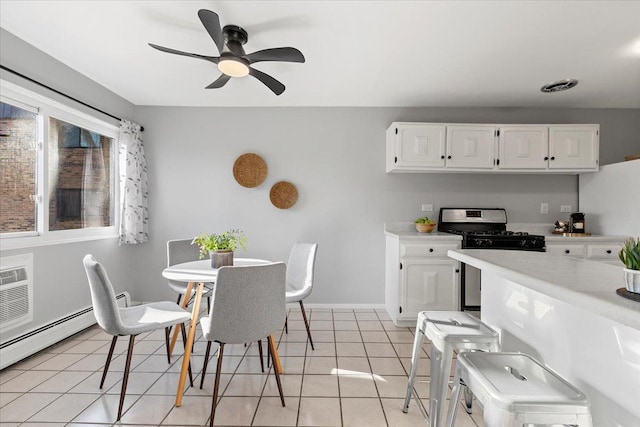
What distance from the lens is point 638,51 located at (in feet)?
8.17

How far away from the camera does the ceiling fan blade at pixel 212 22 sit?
1.74m

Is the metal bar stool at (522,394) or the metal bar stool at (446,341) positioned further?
the metal bar stool at (446,341)

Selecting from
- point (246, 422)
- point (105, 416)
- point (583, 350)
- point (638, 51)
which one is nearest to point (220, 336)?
point (246, 422)

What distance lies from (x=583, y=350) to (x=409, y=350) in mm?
1708

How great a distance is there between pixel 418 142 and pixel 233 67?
2025 millimetres

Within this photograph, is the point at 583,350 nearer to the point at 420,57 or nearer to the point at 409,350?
the point at 409,350

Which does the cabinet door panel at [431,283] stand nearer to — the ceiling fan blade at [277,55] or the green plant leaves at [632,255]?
the ceiling fan blade at [277,55]

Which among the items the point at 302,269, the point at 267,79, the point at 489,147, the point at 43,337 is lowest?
the point at 43,337

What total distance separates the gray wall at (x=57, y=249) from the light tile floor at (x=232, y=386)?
324mm

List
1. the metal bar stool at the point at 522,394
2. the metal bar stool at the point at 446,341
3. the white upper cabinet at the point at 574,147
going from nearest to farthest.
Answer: the metal bar stool at the point at 522,394
the metal bar stool at the point at 446,341
the white upper cabinet at the point at 574,147

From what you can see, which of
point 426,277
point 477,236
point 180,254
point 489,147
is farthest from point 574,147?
point 180,254

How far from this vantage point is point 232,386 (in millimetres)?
2131

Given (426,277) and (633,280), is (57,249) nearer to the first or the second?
(426,277)

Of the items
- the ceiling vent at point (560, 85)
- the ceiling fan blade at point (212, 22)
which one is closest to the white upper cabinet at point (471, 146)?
the ceiling vent at point (560, 85)
